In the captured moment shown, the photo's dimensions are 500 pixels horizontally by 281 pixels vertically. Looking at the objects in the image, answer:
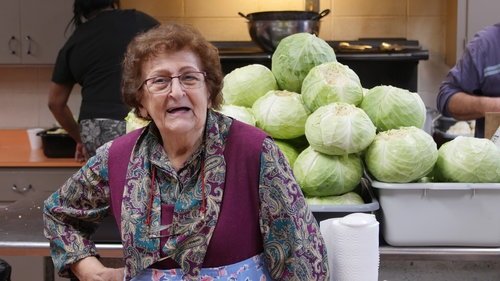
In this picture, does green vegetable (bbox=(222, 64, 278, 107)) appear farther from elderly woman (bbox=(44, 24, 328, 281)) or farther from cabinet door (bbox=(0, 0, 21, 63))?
cabinet door (bbox=(0, 0, 21, 63))

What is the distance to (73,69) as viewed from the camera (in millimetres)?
3285

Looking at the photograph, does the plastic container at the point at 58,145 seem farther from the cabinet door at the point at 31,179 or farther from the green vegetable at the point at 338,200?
the green vegetable at the point at 338,200

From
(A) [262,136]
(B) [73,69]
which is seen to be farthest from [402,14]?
(A) [262,136]

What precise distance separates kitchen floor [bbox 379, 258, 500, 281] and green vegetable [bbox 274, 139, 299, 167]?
1.22ft

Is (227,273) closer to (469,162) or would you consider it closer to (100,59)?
(469,162)

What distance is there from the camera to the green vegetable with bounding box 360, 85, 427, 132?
5.82ft

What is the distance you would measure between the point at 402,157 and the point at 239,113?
46cm

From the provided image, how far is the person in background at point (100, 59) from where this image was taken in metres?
3.16

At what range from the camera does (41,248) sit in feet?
5.86

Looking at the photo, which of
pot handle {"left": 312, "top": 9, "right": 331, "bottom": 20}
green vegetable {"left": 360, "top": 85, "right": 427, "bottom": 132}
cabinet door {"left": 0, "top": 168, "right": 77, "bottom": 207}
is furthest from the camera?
cabinet door {"left": 0, "top": 168, "right": 77, "bottom": 207}

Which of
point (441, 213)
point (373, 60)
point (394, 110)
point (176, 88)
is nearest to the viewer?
point (176, 88)

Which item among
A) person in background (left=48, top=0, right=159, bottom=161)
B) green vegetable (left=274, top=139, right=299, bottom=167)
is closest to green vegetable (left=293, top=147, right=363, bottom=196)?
green vegetable (left=274, top=139, right=299, bottom=167)

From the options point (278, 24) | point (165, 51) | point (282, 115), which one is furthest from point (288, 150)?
point (278, 24)

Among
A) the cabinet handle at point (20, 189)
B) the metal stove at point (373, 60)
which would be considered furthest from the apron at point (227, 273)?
the cabinet handle at point (20, 189)
